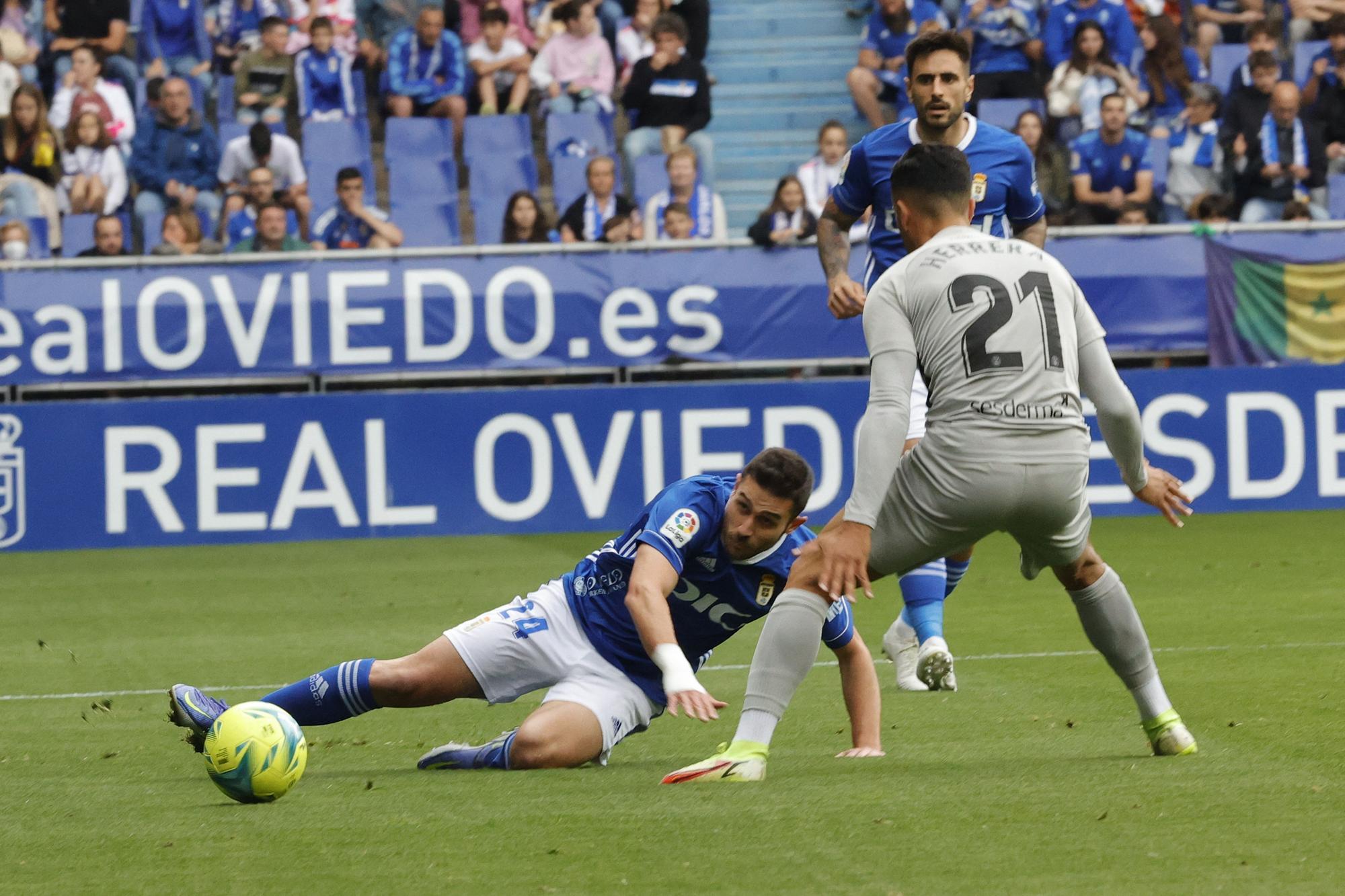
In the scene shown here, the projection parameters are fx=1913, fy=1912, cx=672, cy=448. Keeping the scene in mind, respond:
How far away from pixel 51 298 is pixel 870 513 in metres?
9.65

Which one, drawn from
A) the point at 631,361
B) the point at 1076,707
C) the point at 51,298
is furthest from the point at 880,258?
the point at 51,298

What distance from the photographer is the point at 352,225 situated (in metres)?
14.7

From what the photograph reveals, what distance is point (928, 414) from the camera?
4.92 meters

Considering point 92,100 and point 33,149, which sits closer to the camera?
point 33,149

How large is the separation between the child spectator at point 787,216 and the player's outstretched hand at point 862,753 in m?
8.42

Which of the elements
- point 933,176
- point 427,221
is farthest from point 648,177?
point 933,176

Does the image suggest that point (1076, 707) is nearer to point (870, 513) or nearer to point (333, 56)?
point (870, 513)

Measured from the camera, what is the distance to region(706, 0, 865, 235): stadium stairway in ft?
58.5

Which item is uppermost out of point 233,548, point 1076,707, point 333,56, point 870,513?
point 333,56

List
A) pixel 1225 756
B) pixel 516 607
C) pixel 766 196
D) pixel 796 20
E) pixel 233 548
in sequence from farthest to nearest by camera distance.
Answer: pixel 796 20, pixel 766 196, pixel 233 548, pixel 516 607, pixel 1225 756

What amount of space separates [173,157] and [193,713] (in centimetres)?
1099

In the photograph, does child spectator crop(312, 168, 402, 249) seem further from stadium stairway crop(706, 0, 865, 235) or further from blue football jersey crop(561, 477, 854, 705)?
blue football jersey crop(561, 477, 854, 705)

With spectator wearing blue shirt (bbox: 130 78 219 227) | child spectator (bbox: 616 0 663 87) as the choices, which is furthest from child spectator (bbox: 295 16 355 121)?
child spectator (bbox: 616 0 663 87)

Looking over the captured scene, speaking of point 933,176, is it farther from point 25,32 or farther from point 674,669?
point 25,32
